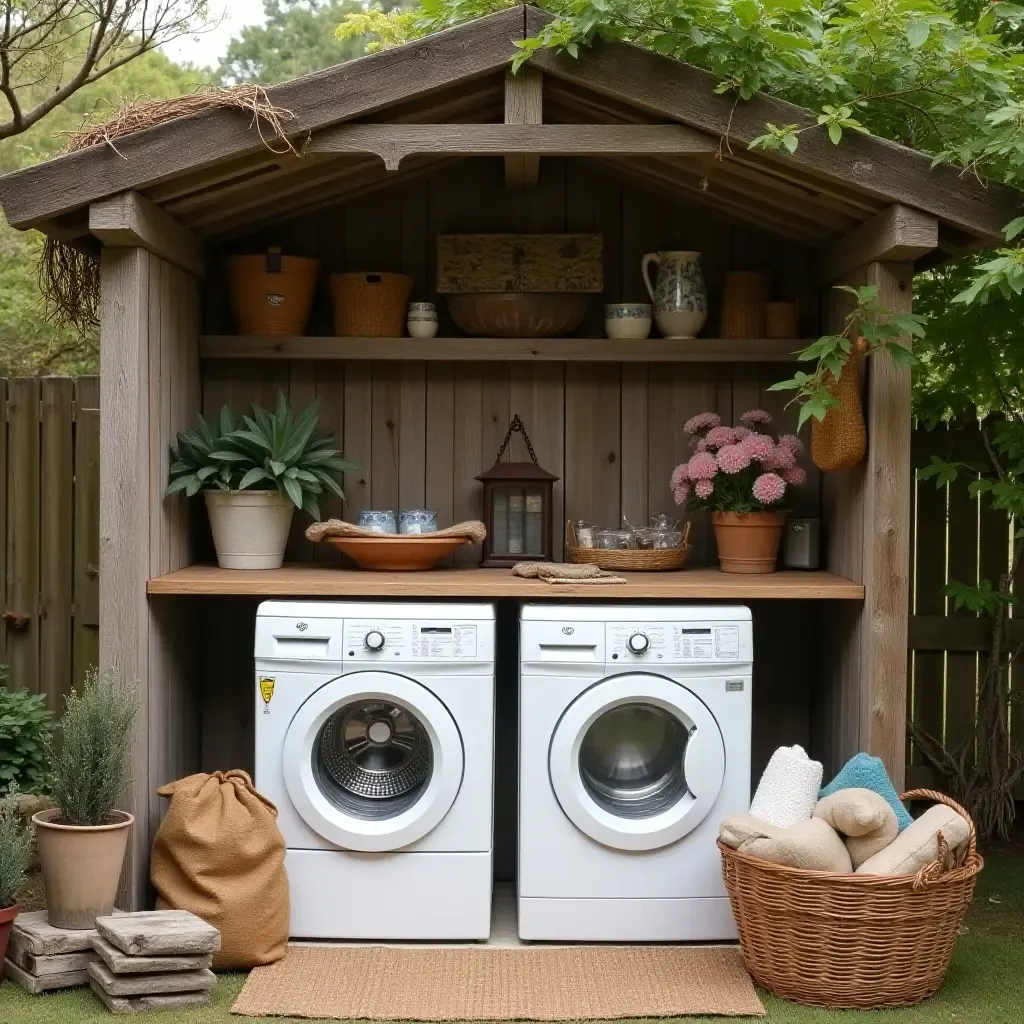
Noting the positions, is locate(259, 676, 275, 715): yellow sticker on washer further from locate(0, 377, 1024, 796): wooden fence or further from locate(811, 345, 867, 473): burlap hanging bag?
locate(811, 345, 867, 473): burlap hanging bag

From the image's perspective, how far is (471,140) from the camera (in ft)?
11.6

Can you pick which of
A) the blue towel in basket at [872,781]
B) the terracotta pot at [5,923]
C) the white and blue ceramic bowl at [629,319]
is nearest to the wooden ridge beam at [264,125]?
the white and blue ceramic bowl at [629,319]

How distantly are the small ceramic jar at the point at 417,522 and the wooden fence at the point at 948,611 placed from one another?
5.94 ft

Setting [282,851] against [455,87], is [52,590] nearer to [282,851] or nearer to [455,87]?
[282,851]

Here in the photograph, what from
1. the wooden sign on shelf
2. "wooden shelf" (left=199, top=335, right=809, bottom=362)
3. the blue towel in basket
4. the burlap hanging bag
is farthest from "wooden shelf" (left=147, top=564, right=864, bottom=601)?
the wooden sign on shelf

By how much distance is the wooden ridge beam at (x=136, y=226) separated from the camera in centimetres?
353

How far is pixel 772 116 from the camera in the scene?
137 inches

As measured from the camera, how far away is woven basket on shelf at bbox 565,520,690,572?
4145 millimetres

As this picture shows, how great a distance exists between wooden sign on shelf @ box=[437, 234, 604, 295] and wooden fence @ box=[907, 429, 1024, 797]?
1394 millimetres

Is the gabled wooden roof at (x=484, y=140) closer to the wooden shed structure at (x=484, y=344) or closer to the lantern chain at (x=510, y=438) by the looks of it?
the wooden shed structure at (x=484, y=344)

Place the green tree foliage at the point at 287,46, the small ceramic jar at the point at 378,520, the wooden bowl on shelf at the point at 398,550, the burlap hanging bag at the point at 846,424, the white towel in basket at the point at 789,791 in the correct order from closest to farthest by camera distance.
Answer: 1. the white towel in basket at the point at 789,791
2. the burlap hanging bag at the point at 846,424
3. the wooden bowl on shelf at the point at 398,550
4. the small ceramic jar at the point at 378,520
5. the green tree foliage at the point at 287,46

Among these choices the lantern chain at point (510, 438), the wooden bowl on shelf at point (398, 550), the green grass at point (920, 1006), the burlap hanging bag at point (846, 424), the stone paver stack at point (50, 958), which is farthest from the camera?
the lantern chain at point (510, 438)

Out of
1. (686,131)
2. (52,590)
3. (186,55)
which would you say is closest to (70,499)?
(52,590)

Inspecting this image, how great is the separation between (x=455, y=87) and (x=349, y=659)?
1.63 m
